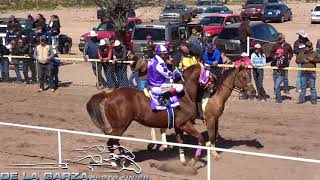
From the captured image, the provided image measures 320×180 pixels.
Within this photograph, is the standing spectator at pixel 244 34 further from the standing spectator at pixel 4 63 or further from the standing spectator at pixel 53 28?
the standing spectator at pixel 4 63

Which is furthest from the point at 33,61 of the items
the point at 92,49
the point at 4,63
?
the point at 92,49

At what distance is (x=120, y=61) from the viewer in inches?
733

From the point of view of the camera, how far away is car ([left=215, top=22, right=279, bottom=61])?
80.6ft

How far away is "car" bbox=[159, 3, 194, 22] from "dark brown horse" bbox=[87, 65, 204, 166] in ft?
107

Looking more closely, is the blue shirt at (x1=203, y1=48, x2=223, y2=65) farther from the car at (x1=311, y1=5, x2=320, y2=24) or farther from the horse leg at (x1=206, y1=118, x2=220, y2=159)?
the car at (x1=311, y1=5, x2=320, y2=24)

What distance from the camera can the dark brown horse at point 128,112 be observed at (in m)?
10.6

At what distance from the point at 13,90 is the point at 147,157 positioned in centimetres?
1071

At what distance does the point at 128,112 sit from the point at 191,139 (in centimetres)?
286

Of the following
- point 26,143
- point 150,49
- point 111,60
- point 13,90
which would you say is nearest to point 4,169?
point 26,143

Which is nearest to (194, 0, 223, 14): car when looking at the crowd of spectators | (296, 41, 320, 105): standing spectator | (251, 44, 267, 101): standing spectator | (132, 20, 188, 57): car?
(132, 20, 188, 57): car

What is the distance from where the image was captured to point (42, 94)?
19.9 metres

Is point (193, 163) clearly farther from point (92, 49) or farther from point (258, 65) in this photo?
point (92, 49)

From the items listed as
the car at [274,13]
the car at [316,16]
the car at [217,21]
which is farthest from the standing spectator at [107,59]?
the car at [316,16]

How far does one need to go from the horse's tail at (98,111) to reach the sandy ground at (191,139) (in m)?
0.91
